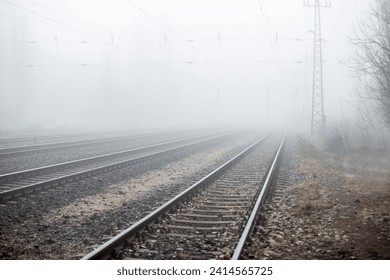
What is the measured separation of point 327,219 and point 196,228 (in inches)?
110

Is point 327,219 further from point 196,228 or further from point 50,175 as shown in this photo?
point 50,175

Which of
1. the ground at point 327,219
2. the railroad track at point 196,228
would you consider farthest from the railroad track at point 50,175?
the ground at point 327,219

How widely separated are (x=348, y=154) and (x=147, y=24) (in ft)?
172

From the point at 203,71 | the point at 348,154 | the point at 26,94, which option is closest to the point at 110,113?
the point at 26,94

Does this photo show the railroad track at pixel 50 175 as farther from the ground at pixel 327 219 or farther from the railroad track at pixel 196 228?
the ground at pixel 327 219

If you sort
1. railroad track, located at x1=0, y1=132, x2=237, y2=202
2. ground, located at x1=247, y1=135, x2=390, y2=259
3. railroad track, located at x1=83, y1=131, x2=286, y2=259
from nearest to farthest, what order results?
railroad track, located at x1=83, y1=131, x2=286, y2=259, ground, located at x1=247, y1=135, x2=390, y2=259, railroad track, located at x1=0, y1=132, x2=237, y2=202

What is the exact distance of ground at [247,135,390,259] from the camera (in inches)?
205

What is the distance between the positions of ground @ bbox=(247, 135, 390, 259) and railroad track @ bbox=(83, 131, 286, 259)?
40 cm

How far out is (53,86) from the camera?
70438 millimetres

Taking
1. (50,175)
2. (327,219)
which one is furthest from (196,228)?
(50,175)

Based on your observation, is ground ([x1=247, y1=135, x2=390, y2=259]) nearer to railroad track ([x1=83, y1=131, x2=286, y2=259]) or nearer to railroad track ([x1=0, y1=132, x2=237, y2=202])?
railroad track ([x1=83, y1=131, x2=286, y2=259])

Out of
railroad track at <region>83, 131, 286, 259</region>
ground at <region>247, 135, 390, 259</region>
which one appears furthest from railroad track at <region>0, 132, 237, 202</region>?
ground at <region>247, 135, 390, 259</region>

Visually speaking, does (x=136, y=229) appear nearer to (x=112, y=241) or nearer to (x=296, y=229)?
(x=112, y=241)
